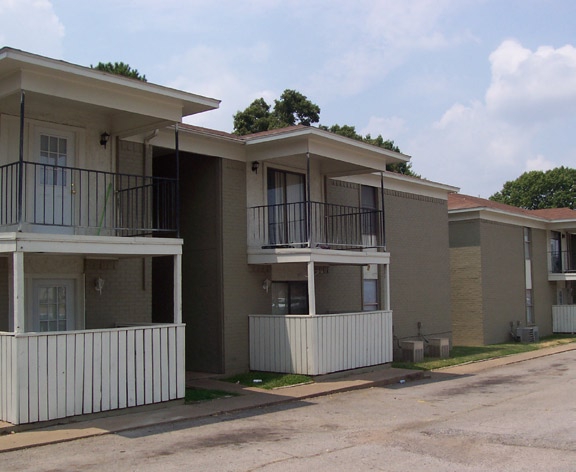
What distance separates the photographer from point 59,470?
324 inches

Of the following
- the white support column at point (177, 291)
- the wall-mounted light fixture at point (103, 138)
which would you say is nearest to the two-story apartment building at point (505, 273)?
the white support column at point (177, 291)

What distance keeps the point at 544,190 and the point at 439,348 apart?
153ft

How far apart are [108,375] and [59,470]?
3.23 metres

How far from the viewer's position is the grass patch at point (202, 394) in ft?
42.7

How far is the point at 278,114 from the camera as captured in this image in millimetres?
40719

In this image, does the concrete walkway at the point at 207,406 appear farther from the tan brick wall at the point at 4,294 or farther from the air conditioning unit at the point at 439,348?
the tan brick wall at the point at 4,294

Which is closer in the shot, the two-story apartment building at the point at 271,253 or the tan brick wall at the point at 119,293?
the tan brick wall at the point at 119,293

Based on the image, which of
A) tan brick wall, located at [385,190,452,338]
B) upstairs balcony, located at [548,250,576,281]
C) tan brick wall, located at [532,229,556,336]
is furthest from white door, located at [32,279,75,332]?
upstairs balcony, located at [548,250,576,281]

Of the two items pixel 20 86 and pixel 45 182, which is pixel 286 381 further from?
pixel 20 86

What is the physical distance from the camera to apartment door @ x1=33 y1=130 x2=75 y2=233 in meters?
12.4

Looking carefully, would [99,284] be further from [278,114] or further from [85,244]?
[278,114]

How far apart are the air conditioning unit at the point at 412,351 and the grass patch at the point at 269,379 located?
497 cm

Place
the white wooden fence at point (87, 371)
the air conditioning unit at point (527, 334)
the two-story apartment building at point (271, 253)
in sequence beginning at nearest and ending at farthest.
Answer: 1. the white wooden fence at point (87, 371)
2. the two-story apartment building at point (271, 253)
3. the air conditioning unit at point (527, 334)

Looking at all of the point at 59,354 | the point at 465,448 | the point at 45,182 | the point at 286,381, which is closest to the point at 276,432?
the point at 465,448
